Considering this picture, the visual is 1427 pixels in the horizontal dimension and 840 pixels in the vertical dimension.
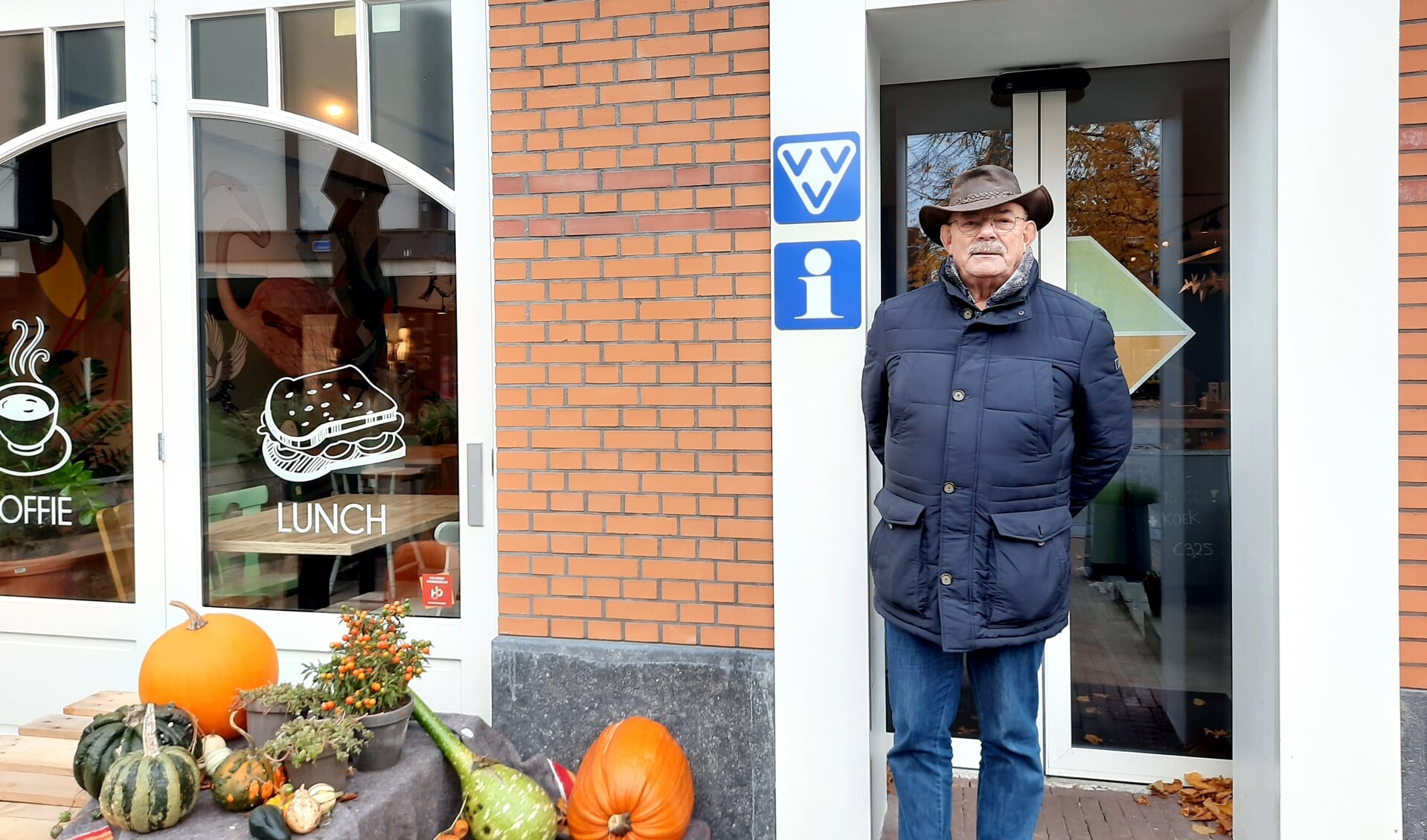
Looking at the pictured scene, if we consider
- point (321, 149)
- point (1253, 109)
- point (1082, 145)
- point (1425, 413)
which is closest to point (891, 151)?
point (1082, 145)

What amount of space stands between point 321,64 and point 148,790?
2.73m

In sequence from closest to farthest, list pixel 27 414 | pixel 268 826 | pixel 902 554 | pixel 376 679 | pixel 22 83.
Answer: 1. pixel 268 826
2. pixel 902 554
3. pixel 376 679
4. pixel 22 83
5. pixel 27 414

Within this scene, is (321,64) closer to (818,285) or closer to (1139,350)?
(818,285)

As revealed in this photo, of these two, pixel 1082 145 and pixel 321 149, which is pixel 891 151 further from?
pixel 321 149

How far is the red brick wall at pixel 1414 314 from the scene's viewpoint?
107 inches

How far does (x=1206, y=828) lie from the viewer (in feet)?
10.7

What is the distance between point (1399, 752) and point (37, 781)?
427 cm

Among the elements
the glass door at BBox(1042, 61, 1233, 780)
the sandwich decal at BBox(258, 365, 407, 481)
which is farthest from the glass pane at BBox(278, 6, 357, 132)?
the glass door at BBox(1042, 61, 1233, 780)

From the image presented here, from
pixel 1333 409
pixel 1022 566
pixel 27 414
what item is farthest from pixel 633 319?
pixel 27 414

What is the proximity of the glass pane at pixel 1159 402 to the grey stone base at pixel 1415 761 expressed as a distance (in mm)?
815

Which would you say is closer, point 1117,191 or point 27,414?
point 1117,191

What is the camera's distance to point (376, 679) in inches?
109

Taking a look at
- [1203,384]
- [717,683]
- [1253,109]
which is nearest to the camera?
[1253,109]

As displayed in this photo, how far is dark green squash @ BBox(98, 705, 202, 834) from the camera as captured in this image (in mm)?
2342
